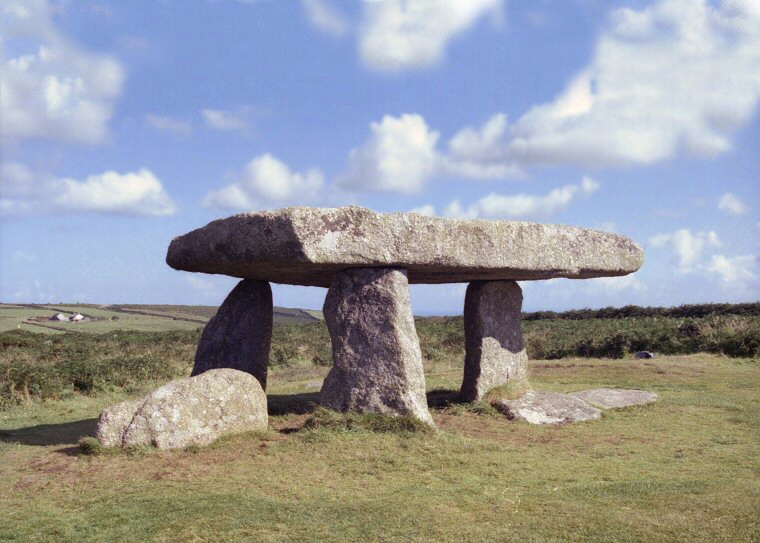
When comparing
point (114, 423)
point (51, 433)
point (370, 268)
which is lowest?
point (51, 433)

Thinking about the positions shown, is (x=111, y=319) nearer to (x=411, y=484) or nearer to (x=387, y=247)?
(x=387, y=247)

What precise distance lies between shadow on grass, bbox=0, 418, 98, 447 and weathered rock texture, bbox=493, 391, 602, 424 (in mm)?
6873

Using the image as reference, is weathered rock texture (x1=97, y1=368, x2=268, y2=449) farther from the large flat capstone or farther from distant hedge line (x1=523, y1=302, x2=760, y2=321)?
distant hedge line (x1=523, y1=302, x2=760, y2=321)

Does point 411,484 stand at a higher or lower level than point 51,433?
higher

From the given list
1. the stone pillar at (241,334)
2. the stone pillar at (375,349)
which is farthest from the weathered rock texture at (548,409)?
the stone pillar at (241,334)

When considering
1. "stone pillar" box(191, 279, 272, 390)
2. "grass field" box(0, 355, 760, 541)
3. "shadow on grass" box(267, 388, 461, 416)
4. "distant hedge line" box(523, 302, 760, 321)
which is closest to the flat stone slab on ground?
"grass field" box(0, 355, 760, 541)

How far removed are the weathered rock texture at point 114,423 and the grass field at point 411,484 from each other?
1.15 ft

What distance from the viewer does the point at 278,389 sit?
1695 cm

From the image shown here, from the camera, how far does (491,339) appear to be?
43.6 feet

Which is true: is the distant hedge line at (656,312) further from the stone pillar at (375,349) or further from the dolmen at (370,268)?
the stone pillar at (375,349)

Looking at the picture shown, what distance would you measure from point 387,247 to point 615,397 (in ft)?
20.4

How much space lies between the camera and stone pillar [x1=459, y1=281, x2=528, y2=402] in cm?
1308

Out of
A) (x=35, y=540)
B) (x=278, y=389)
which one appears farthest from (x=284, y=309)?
(x=35, y=540)

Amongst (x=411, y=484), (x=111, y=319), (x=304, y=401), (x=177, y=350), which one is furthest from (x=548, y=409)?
(x=111, y=319)
